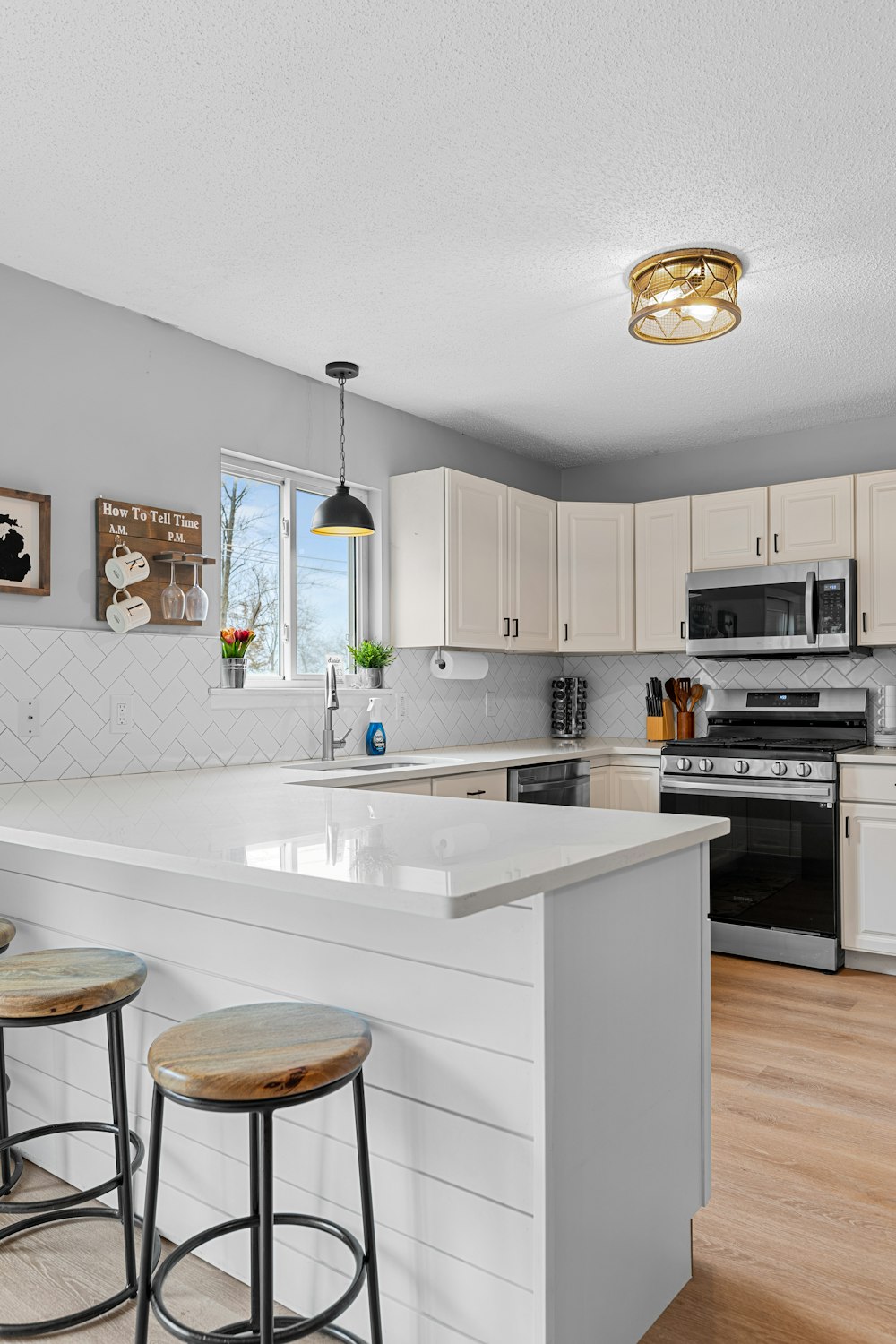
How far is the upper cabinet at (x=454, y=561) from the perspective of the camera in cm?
406

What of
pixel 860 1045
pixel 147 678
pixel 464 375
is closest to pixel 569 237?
pixel 464 375

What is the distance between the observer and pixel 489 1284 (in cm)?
148

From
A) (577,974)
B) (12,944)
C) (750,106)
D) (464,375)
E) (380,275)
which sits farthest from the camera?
(464,375)

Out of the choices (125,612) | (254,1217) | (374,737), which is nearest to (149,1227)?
(254,1217)

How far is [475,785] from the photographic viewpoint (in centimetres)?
357

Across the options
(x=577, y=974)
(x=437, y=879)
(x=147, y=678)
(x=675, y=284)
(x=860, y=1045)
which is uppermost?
(x=675, y=284)

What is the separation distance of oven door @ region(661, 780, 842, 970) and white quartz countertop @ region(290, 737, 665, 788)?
461 mm

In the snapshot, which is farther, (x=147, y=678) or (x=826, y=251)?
(x=147, y=678)

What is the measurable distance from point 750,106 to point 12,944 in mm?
2630

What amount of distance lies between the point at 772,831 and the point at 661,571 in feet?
4.63

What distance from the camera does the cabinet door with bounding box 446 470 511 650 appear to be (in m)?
4.08

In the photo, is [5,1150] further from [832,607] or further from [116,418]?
[832,607]

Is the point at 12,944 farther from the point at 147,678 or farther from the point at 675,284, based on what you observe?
the point at 675,284

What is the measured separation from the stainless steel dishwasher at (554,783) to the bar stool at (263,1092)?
7.33 feet
